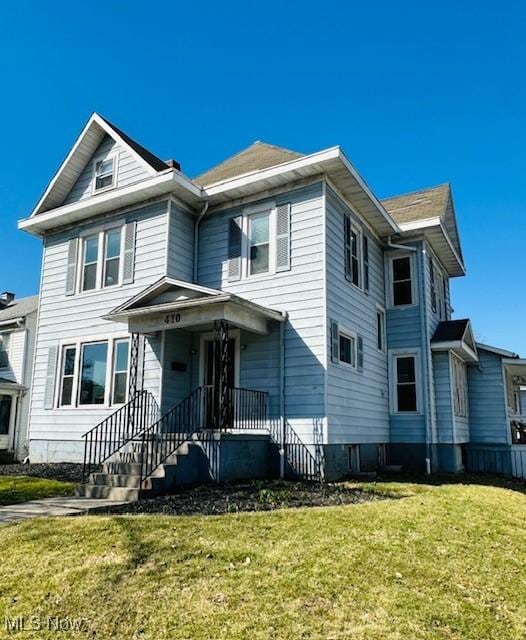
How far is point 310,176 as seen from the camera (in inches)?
448

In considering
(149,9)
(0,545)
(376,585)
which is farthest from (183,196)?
(376,585)

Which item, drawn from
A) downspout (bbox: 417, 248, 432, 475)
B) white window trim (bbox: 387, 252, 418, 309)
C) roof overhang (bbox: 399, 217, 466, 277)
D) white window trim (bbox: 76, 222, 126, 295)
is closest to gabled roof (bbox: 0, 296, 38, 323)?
white window trim (bbox: 76, 222, 126, 295)

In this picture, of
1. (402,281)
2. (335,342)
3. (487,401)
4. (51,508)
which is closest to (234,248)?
(335,342)

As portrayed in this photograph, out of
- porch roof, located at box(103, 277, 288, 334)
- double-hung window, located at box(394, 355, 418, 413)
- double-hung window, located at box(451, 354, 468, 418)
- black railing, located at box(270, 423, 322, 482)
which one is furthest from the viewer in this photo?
double-hung window, located at box(451, 354, 468, 418)

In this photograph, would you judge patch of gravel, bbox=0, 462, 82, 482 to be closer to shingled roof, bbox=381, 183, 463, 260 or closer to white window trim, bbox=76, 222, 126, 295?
white window trim, bbox=76, 222, 126, 295

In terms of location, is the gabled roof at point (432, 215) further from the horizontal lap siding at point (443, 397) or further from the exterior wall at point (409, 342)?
the horizontal lap siding at point (443, 397)

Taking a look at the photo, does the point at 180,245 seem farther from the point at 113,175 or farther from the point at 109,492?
the point at 109,492

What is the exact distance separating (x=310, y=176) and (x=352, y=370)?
14.3 feet

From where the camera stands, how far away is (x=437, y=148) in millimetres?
15703

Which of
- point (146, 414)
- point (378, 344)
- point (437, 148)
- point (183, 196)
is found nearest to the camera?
point (146, 414)

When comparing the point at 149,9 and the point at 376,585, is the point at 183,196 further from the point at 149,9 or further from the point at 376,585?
the point at 376,585

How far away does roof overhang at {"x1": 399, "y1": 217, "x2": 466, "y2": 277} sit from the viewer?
14.3 meters

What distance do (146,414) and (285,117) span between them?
9902 millimetres

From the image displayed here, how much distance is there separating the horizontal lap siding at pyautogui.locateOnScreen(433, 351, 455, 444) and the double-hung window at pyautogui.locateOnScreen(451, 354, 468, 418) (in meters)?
0.53
